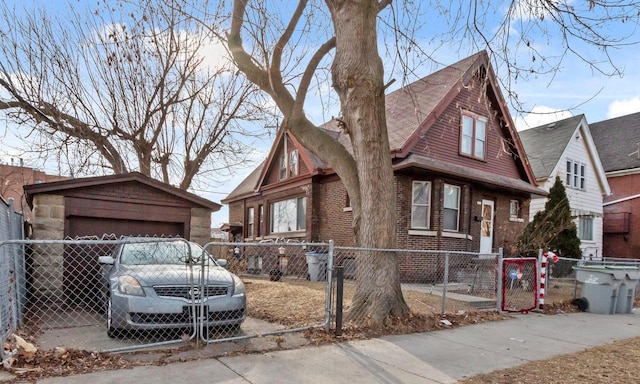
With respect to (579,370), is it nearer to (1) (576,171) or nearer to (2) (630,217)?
(1) (576,171)

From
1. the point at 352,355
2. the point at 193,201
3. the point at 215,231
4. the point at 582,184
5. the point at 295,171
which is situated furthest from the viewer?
the point at 215,231

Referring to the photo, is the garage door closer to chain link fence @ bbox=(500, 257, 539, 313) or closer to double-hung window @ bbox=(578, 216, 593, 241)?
chain link fence @ bbox=(500, 257, 539, 313)

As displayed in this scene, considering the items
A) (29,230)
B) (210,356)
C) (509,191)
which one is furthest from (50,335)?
(509,191)

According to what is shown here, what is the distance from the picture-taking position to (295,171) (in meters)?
18.6

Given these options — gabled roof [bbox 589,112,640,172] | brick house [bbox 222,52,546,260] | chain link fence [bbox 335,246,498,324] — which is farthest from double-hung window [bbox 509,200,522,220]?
gabled roof [bbox 589,112,640,172]

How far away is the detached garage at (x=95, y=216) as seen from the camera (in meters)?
8.70

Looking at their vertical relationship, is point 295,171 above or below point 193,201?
above

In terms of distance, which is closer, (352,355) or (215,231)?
(352,355)

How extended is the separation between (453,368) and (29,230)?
30.5ft

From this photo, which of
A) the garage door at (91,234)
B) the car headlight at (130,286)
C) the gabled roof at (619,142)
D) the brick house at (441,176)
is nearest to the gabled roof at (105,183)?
the garage door at (91,234)

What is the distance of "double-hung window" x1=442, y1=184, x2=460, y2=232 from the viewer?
49.1 feet

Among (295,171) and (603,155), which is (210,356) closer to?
(295,171)

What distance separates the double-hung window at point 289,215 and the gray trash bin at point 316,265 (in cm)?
426

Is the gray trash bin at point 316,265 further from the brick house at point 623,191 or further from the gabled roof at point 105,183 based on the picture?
the brick house at point 623,191
